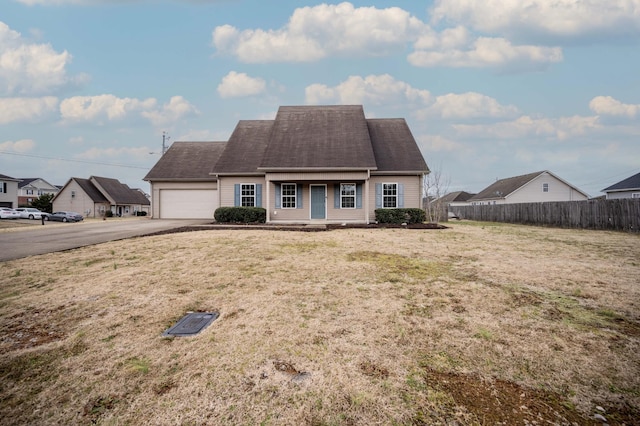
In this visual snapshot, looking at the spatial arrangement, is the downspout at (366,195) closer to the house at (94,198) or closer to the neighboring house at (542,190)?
the neighboring house at (542,190)

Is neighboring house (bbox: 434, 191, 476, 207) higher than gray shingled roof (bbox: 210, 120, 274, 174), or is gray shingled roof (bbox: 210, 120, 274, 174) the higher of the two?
gray shingled roof (bbox: 210, 120, 274, 174)

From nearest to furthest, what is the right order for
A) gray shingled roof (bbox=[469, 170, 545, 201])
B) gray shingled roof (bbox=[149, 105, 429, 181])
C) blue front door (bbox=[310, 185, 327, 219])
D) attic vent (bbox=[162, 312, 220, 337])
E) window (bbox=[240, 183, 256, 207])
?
attic vent (bbox=[162, 312, 220, 337]) → gray shingled roof (bbox=[149, 105, 429, 181]) → blue front door (bbox=[310, 185, 327, 219]) → window (bbox=[240, 183, 256, 207]) → gray shingled roof (bbox=[469, 170, 545, 201])

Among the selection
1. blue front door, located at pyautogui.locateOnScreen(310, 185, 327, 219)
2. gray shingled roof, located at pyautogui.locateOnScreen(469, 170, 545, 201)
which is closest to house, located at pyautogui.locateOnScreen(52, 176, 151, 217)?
blue front door, located at pyautogui.locateOnScreen(310, 185, 327, 219)

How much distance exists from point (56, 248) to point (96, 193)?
1524 inches

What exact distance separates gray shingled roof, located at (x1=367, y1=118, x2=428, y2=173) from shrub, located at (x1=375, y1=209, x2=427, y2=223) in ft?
8.16

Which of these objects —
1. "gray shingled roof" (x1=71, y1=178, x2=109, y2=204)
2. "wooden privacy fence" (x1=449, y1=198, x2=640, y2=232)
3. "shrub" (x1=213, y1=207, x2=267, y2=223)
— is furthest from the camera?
"gray shingled roof" (x1=71, y1=178, x2=109, y2=204)

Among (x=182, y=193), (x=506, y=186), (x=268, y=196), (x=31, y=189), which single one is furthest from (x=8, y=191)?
(x=506, y=186)

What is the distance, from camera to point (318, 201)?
1848 centimetres

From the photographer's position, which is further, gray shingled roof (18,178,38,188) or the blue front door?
gray shingled roof (18,178,38,188)

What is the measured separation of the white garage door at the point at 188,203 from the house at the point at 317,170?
0.23ft

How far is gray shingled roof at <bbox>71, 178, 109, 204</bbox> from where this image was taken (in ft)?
131

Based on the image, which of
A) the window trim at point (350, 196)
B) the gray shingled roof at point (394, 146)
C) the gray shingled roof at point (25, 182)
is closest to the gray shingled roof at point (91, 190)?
the gray shingled roof at point (25, 182)

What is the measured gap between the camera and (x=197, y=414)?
8.16ft

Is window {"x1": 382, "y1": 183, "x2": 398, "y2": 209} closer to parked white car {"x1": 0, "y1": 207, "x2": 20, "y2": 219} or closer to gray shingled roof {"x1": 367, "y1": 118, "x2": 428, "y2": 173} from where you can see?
gray shingled roof {"x1": 367, "y1": 118, "x2": 428, "y2": 173}
